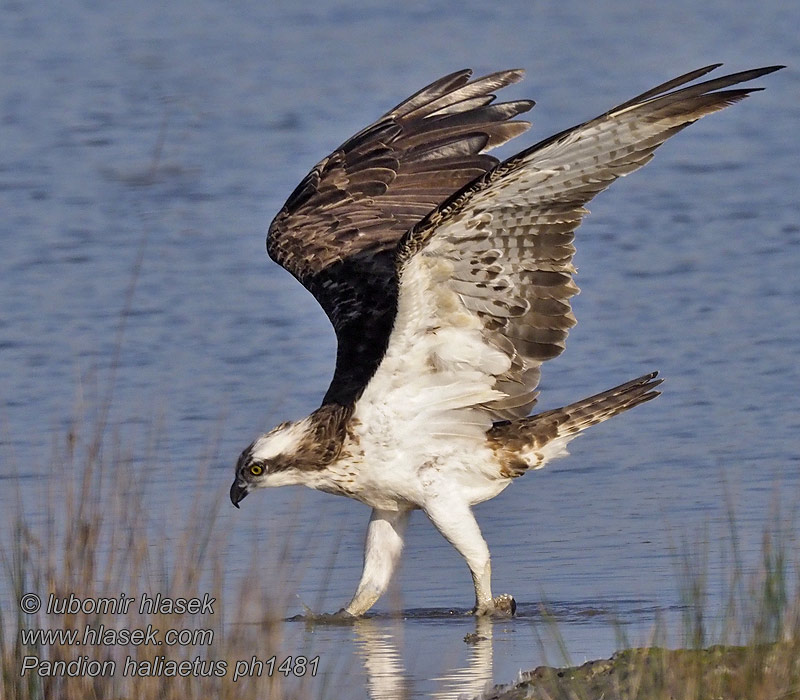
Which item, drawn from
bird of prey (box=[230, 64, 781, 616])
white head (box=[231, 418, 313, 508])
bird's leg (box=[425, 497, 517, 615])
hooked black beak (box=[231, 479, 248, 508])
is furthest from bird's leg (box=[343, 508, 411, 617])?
hooked black beak (box=[231, 479, 248, 508])

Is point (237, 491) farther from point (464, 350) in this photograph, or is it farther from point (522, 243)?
point (522, 243)

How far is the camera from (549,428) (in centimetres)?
769

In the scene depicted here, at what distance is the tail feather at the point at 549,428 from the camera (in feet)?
25.1

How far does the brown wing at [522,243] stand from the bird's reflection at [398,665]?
1064 mm

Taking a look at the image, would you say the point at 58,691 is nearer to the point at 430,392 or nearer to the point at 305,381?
the point at 430,392

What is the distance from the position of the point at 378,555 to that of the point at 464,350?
0.97 meters

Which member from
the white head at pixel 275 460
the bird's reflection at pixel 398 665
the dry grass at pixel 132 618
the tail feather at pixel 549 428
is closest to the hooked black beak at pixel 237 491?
the white head at pixel 275 460

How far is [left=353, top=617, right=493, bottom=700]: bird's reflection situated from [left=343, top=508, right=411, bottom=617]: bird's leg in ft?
0.30

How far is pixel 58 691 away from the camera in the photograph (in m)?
5.13

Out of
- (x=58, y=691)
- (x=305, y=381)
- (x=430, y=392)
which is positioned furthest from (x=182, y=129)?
(x=58, y=691)

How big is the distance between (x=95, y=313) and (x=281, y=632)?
703 cm

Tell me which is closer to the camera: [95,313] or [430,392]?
[430,392]

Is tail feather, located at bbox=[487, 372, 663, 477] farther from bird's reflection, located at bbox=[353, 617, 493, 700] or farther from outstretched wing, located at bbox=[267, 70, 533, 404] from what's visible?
outstretched wing, located at bbox=[267, 70, 533, 404]

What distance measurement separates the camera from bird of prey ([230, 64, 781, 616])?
6562 mm
